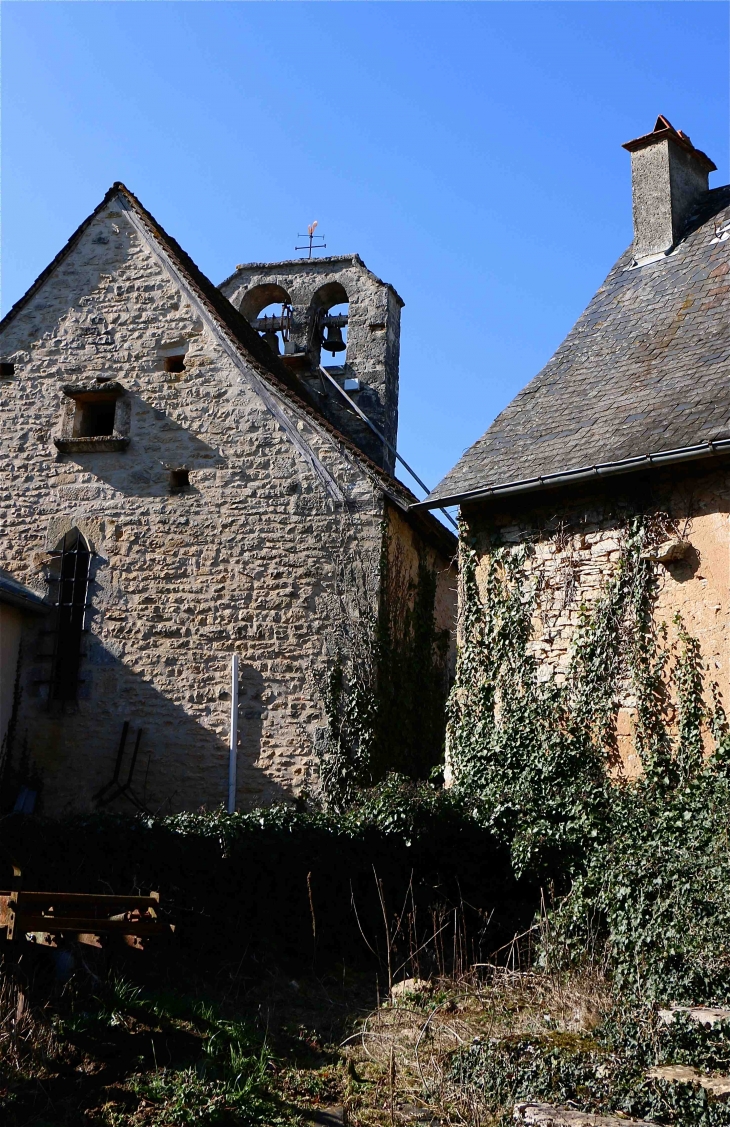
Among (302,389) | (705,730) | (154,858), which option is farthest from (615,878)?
(302,389)

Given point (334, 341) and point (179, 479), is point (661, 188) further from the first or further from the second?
point (334, 341)

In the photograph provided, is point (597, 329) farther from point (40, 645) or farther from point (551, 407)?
point (40, 645)

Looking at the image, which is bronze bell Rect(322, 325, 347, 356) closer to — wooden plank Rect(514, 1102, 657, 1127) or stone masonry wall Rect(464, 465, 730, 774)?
stone masonry wall Rect(464, 465, 730, 774)

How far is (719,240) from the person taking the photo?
10.7m

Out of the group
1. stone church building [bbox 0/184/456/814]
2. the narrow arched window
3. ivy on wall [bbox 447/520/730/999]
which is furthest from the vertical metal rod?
ivy on wall [bbox 447/520/730/999]

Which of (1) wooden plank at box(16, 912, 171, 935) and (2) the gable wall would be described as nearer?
(1) wooden plank at box(16, 912, 171, 935)

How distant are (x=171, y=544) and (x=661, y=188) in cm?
612

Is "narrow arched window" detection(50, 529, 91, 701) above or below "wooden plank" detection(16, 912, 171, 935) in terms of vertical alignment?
above

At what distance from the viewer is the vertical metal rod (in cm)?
1050

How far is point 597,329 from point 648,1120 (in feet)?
25.2

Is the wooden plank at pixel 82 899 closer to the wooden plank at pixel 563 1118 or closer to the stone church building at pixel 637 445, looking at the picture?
the wooden plank at pixel 563 1118

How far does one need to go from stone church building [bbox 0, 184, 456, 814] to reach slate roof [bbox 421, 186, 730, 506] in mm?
1508

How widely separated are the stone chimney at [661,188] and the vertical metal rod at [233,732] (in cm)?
576

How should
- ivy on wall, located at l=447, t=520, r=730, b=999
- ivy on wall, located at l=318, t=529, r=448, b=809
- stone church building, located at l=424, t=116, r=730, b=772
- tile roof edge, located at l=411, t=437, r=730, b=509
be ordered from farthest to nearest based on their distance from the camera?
ivy on wall, located at l=318, t=529, r=448, b=809 → stone church building, located at l=424, t=116, r=730, b=772 → tile roof edge, located at l=411, t=437, r=730, b=509 → ivy on wall, located at l=447, t=520, r=730, b=999
